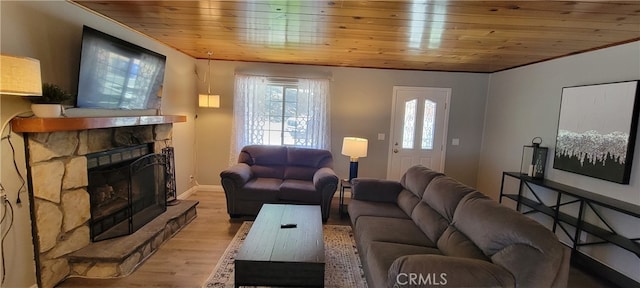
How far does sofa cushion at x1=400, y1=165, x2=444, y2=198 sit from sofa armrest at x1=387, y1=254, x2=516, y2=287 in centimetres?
136

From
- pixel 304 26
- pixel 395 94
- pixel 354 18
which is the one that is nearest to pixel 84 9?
pixel 304 26

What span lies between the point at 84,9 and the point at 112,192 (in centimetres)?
168

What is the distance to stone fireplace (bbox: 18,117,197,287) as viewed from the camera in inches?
83.7

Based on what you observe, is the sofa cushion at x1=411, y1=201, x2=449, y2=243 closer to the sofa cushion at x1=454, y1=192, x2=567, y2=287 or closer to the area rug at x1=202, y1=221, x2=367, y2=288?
the sofa cushion at x1=454, y1=192, x2=567, y2=287

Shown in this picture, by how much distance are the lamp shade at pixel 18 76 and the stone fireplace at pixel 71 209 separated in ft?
1.61

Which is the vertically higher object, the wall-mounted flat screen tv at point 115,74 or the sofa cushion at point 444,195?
the wall-mounted flat screen tv at point 115,74

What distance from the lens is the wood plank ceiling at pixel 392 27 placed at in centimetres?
218

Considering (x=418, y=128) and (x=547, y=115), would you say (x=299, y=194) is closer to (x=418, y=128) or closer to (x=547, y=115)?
(x=418, y=128)

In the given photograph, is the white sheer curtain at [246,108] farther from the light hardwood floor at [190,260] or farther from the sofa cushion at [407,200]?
the sofa cushion at [407,200]

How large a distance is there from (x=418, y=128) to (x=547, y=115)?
182 cm

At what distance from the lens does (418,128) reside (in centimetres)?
514

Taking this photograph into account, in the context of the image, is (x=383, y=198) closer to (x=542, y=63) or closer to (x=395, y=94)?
(x=395, y=94)

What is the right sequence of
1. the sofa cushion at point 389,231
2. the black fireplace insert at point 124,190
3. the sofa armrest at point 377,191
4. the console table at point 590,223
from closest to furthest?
the sofa cushion at point 389,231, the console table at point 590,223, the black fireplace insert at point 124,190, the sofa armrest at point 377,191

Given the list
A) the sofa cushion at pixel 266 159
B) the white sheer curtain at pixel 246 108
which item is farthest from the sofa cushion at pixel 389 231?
the white sheer curtain at pixel 246 108
